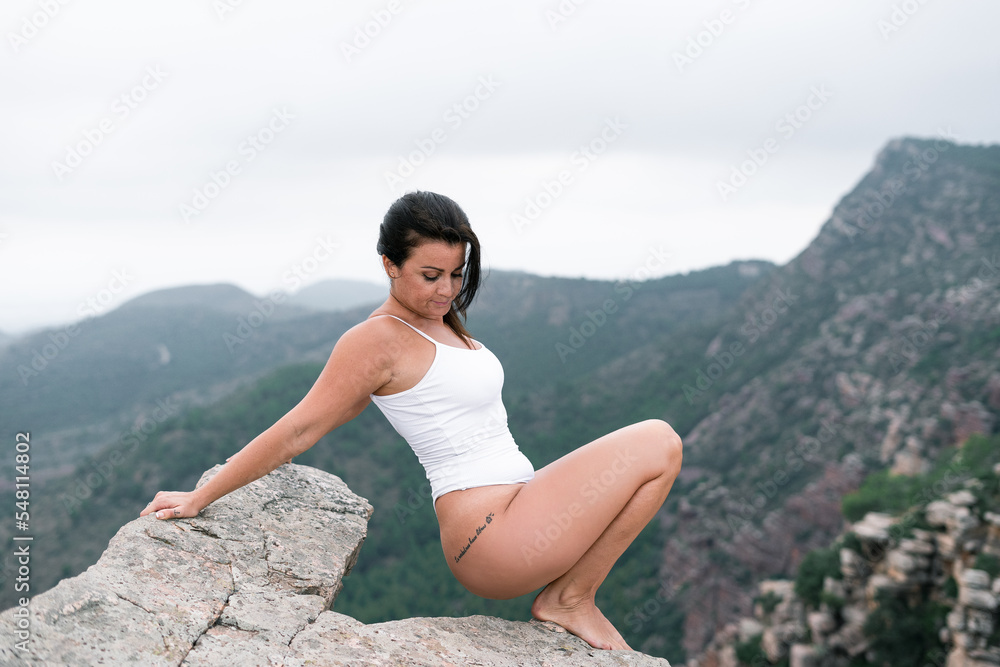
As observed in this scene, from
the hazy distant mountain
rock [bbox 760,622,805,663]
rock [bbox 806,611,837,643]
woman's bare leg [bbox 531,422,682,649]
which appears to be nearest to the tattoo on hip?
woman's bare leg [bbox 531,422,682,649]

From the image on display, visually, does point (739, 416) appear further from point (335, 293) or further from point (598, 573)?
point (335, 293)

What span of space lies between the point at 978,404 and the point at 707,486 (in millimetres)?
10131

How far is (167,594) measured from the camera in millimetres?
2395

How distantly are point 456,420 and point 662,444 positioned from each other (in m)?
0.85

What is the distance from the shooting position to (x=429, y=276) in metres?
2.74

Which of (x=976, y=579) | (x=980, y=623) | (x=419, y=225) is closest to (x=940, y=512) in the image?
(x=976, y=579)

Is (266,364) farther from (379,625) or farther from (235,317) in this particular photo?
(379,625)

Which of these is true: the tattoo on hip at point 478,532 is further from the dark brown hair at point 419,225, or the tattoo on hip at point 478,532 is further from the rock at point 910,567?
the rock at point 910,567

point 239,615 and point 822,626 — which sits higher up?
point 239,615

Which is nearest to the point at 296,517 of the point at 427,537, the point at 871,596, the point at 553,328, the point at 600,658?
the point at 600,658

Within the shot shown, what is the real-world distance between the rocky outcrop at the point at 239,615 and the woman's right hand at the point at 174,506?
0.05 meters

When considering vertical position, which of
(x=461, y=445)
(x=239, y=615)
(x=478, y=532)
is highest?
(x=461, y=445)

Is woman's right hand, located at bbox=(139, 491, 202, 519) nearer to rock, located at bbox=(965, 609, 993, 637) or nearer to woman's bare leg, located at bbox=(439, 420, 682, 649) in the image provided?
woman's bare leg, located at bbox=(439, 420, 682, 649)

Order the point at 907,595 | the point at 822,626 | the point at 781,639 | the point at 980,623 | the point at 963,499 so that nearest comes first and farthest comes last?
the point at 980,623
the point at 963,499
the point at 907,595
the point at 822,626
the point at 781,639
